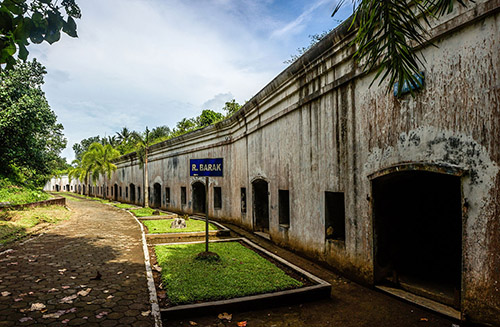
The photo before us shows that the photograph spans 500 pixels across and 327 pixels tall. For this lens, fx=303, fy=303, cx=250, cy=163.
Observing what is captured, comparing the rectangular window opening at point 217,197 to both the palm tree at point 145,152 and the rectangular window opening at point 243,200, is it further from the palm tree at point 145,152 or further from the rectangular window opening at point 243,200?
the palm tree at point 145,152

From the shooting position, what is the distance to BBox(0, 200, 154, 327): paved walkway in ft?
12.4

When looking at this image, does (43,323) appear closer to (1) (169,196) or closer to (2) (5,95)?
(1) (169,196)

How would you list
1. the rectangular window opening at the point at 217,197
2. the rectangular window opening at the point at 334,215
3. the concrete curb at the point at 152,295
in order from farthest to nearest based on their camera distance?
the rectangular window opening at the point at 217,197 < the rectangular window opening at the point at 334,215 < the concrete curb at the point at 152,295

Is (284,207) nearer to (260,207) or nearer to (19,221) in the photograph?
(260,207)

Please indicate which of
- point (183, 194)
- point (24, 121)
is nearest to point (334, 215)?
point (183, 194)

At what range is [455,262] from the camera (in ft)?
18.7

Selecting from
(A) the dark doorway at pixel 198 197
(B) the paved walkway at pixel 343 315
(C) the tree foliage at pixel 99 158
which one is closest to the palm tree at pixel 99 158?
(C) the tree foliage at pixel 99 158

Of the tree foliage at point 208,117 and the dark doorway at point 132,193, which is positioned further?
the tree foliage at point 208,117

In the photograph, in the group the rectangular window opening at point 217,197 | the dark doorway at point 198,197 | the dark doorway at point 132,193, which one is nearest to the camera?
the rectangular window opening at point 217,197

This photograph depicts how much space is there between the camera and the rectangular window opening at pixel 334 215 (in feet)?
20.2

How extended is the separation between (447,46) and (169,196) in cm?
1602

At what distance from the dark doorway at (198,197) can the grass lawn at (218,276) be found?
26.2ft

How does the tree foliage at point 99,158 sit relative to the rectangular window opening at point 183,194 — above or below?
above

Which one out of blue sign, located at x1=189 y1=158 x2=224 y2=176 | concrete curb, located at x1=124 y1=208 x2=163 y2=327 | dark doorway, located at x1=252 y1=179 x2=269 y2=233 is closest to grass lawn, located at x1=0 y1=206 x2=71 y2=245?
concrete curb, located at x1=124 y1=208 x2=163 y2=327
